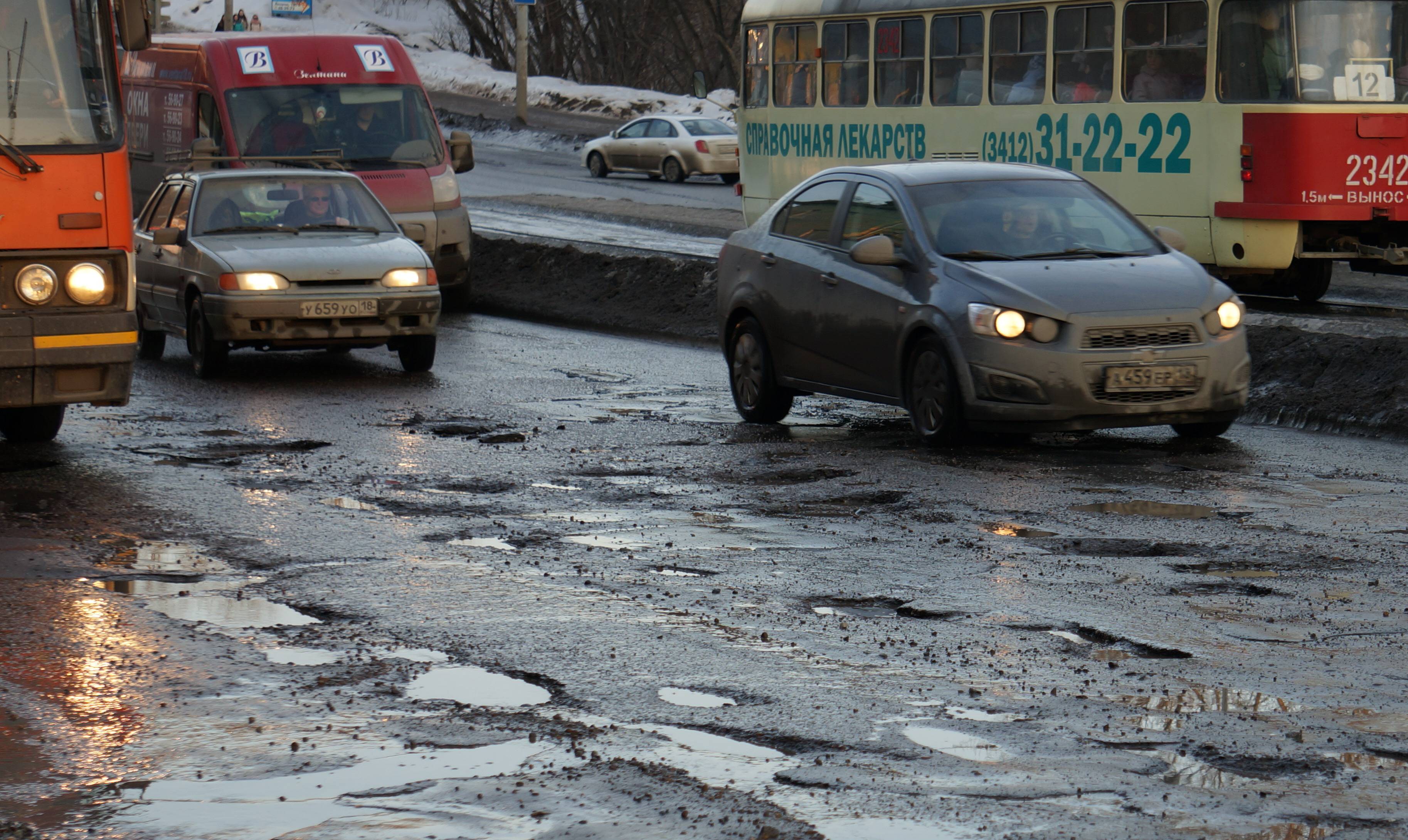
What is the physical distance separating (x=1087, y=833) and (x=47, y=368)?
652 cm

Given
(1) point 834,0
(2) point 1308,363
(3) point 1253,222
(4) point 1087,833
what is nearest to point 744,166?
(1) point 834,0

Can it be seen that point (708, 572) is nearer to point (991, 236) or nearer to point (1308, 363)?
point (991, 236)

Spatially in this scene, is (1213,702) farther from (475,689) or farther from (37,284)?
(37,284)

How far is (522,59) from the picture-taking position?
158 ft

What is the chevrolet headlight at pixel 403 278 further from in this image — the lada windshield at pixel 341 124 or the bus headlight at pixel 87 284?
the bus headlight at pixel 87 284

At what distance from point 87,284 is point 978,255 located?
4712mm

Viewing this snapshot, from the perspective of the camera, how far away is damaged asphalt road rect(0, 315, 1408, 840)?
4.59m

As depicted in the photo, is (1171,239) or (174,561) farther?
(1171,239)

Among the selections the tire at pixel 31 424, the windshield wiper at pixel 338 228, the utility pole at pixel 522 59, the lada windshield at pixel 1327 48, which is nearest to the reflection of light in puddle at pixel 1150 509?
the tire at pixel 31 424

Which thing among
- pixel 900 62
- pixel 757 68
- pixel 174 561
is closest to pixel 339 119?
pixel 900 62

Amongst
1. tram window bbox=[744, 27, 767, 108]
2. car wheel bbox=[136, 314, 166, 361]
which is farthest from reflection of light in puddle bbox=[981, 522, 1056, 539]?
tram window bbox=[744, 27, 767, 108]

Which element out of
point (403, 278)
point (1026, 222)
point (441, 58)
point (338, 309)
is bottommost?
point (338, 309)

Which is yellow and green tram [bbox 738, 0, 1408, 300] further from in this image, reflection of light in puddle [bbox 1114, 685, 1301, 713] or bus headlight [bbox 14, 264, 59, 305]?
reflection of light in puddle [bbox 1114, 685, 1301, 713]

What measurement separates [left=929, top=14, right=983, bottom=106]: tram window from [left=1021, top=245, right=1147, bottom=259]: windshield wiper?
30.1ft
